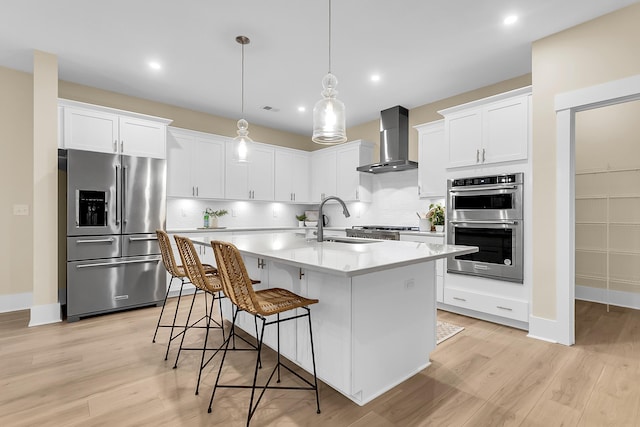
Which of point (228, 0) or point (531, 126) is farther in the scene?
point (531, 126)

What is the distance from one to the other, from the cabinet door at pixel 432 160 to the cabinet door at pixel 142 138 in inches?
140

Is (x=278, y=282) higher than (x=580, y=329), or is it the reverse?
(x=278, y=282)

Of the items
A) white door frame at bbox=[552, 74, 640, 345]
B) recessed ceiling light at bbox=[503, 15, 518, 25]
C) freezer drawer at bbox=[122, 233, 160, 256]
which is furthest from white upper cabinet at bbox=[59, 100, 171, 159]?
white door frame at bbox=[552, 74, 640, 345]

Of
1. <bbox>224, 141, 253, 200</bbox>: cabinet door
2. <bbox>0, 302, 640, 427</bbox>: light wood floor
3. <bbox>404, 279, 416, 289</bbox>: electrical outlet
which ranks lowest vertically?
<bbox>0, 302, 640, 427</bbox>: light wood floor

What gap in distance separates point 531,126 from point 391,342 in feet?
8.53

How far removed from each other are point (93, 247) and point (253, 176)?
2.64 meters

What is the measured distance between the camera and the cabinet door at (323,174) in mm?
5902

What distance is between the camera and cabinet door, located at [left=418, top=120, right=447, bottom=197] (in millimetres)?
4205

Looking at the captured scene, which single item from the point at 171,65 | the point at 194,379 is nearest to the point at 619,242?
the point at 194,379

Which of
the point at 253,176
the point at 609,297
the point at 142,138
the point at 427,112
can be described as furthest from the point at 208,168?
the point at 609,297

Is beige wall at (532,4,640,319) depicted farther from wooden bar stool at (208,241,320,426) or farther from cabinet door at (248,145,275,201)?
cabinet door at (248,145,275,201)

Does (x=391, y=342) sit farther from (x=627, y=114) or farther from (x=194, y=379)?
(x=627, y=114)

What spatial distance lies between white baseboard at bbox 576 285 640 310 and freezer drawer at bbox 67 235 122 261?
19.4 feet

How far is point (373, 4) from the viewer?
2.53 meters
